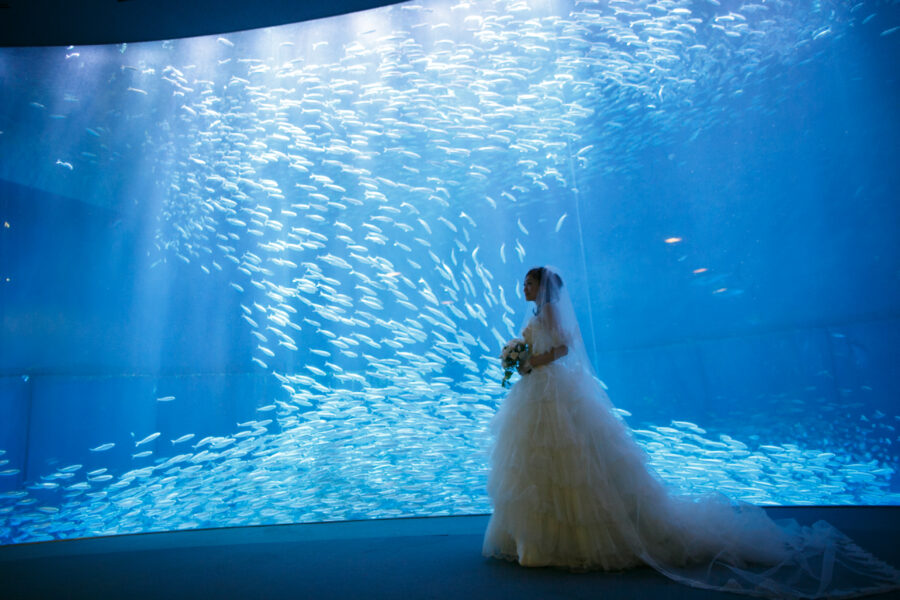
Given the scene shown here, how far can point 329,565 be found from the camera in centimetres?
274

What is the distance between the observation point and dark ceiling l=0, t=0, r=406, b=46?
4789 mm

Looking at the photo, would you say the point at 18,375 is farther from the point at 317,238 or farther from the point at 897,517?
the point at 897,517

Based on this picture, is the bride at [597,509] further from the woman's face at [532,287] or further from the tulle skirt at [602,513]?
the woman's face at [532,287]

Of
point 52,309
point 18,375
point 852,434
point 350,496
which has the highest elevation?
point 52,309

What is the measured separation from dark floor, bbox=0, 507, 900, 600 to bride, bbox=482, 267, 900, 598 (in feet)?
0.36

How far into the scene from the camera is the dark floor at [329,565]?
213 cm

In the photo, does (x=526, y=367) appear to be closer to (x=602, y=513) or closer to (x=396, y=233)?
(x=602, y=513)

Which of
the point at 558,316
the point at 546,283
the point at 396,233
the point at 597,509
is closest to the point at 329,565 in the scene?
the point at 597,509

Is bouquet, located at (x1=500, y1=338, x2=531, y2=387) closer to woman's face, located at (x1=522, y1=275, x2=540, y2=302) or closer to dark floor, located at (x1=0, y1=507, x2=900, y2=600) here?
woman's face, located at (x1=522, y1=275, x2=540, y2=302)

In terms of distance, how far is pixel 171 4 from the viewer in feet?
15.9

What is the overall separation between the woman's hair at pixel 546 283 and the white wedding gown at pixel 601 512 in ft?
0.68

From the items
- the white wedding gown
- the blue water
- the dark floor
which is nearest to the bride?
the white wedding gown

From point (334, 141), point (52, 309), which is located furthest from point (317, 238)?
point (52, 309)

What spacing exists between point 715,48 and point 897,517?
6.11 metres
